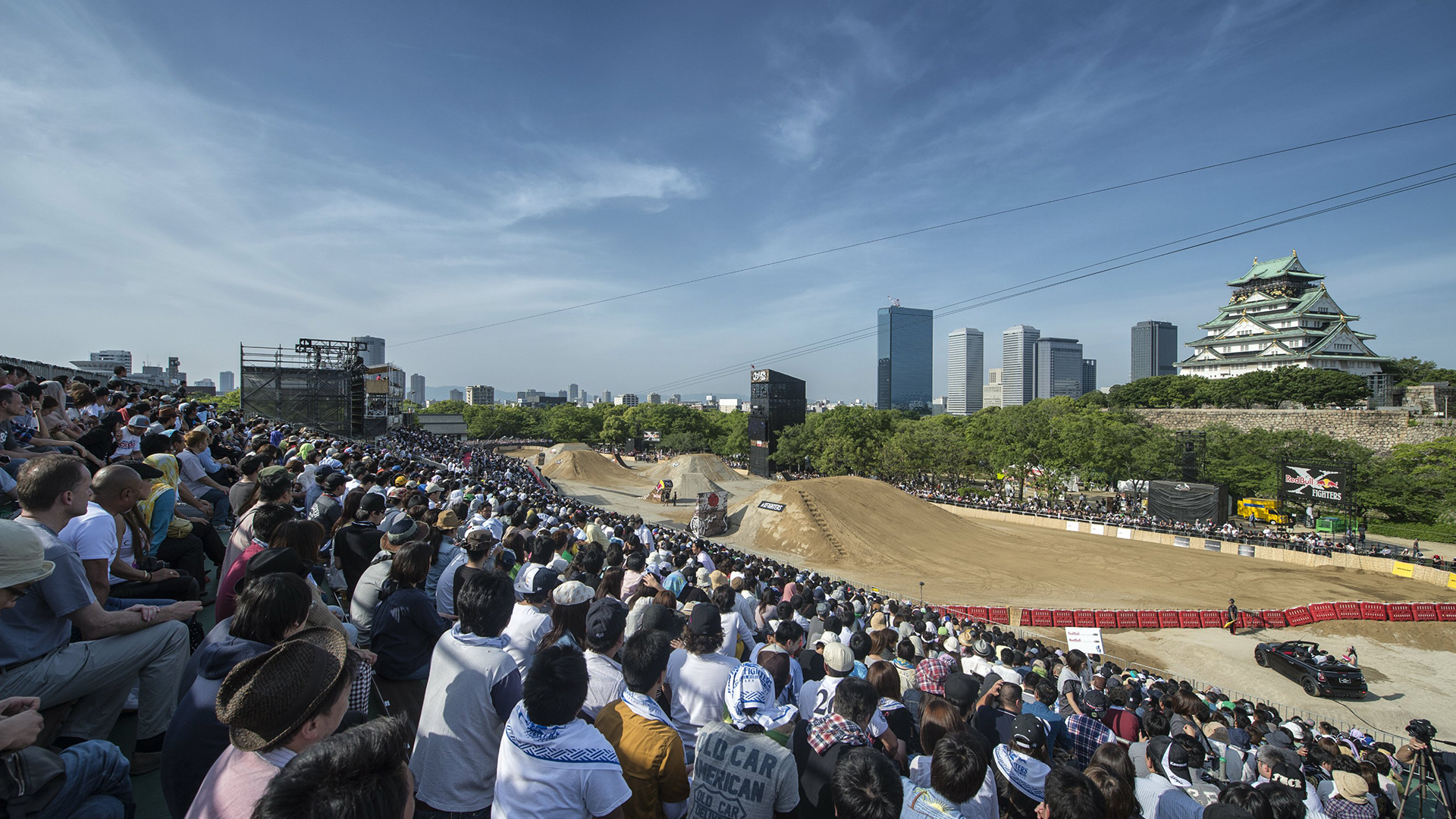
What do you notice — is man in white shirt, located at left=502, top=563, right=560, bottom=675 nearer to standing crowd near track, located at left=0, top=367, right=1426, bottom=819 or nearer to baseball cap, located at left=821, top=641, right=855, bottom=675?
standing crowd near track, located at left=0, top=367, right=1426, bottom=819

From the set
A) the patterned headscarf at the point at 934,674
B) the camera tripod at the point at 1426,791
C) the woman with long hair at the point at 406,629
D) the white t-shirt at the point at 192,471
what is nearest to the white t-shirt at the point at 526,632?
the woman with long hair at the point at 406,629

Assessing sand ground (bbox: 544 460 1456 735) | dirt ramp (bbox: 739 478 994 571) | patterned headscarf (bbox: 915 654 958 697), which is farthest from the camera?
dirt ramp (bbox: 739 478 994 571)

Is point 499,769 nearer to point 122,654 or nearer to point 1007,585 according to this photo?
point 122,654

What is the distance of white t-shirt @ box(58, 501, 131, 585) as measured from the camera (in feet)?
11.1

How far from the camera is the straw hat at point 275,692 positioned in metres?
1.87

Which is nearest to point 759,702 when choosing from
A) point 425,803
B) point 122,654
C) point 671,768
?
point 671,768

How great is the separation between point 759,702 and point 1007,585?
81.8 feet

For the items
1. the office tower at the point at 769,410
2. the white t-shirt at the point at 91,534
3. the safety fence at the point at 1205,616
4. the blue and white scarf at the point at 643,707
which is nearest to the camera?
the blue and white scarf at the point at 643,707

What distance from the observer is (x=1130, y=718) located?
6.60 metres

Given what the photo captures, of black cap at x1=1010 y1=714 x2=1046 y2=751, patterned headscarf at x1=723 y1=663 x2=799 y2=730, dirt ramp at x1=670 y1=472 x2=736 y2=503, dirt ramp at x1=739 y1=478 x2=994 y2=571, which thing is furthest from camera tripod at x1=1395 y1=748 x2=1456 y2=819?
dirt ramp at x1=670 y1=472 x2=736 y2=503

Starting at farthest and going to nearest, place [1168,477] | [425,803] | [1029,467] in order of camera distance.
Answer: [1029,467], [1168,477], [425,803]

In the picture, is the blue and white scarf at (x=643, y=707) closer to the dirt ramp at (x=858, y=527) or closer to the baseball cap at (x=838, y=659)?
the baseball cap at (x=838, y=659)

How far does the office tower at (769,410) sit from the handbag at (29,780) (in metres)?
49.2

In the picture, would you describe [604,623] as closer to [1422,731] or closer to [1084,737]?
[1084,737]
